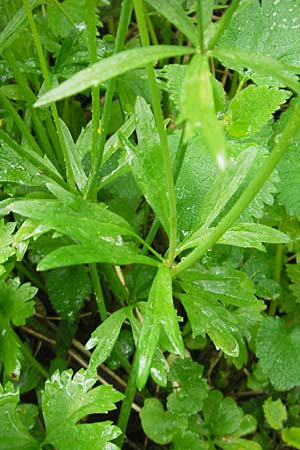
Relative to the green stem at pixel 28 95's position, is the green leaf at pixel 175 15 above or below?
above

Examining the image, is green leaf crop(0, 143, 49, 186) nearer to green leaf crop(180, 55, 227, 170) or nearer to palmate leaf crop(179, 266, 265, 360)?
palmate leaf crop(179, 266, 265, 360)

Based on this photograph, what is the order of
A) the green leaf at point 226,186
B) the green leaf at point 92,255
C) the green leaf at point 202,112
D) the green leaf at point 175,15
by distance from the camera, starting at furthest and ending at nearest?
the green leaf at point 226,186, the green leaf at point 92,255, the green leaf at point 175,15, the green leaf at point 202,112

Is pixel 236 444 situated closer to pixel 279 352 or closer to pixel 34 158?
pixel 279 352

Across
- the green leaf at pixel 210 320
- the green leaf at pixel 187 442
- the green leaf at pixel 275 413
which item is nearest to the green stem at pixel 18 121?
the green leaf at pixel 210 320

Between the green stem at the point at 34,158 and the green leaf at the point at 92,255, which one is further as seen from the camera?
the green stem at the point at 34,158

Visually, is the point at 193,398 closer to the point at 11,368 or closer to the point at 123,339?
the point at 123,339

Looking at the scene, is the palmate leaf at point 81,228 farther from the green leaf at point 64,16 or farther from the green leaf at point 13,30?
the green leaf at point 64,16

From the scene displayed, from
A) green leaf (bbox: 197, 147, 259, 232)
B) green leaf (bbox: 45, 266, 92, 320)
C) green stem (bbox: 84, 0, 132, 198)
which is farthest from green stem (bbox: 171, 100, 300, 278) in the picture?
green leaf (bbox: 45, 266, 92, 320)
